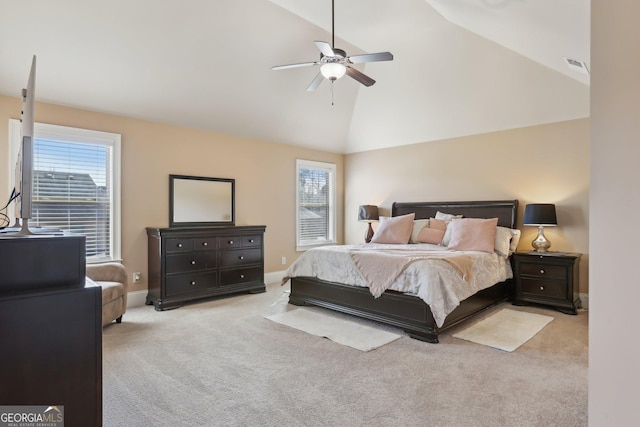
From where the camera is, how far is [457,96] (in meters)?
5.13

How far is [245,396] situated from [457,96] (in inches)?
187

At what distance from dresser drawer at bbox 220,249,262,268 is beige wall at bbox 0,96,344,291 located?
25.2 inches

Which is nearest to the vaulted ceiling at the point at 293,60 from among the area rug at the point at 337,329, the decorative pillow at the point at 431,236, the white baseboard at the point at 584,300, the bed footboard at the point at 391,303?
the decorative pillow at the point at 431,236

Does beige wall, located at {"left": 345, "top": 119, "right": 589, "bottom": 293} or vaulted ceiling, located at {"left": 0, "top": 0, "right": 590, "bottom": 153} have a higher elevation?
vaulted ceiling, located at {"left": 0, "top": 0, "right": 590, "bottom": 153}

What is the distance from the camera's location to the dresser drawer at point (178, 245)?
4.39 metres

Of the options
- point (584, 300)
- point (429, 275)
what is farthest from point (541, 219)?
point (429, 275)

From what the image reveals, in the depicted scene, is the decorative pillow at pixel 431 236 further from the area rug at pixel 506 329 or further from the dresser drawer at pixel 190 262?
the dresser drawer at pixel 190 262

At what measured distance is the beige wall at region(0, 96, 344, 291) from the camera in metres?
4.22

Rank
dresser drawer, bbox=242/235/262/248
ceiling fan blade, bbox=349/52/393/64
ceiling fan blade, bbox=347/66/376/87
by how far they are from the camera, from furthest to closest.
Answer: dresser drawer, bbox=242/235/262/248 → ceiling fan blade, bbox=347/66/376/87 → ceiling fan blade, bbox=349/52/393/64

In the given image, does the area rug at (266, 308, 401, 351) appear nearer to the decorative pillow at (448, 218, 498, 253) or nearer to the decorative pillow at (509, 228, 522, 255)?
the decorative pillow at (448, 218, 498, 253)

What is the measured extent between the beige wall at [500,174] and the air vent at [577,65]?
1110 millimetres

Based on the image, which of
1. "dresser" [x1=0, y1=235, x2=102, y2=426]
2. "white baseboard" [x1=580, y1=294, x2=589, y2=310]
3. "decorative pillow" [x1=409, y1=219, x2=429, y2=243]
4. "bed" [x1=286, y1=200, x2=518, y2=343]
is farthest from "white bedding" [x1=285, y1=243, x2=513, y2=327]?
"dresser" [x1=0, y1=235, x2=102, y2=426]

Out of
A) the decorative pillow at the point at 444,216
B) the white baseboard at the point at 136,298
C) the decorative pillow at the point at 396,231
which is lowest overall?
the white baseboard at the point at 136,298

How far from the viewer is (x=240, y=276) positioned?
509 cm
